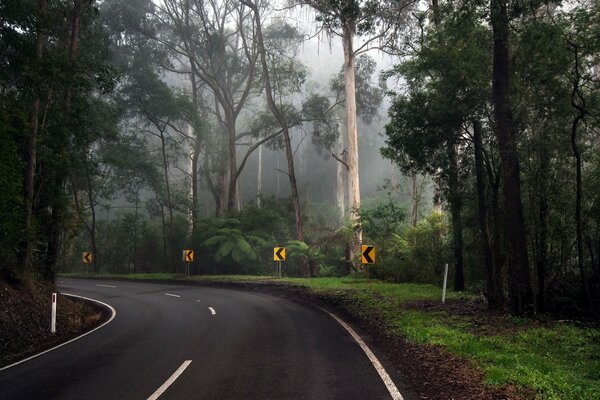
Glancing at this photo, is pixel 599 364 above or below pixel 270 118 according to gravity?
below

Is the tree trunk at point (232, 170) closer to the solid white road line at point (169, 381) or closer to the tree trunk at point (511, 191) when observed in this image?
the tree trunk at point (511, 191)

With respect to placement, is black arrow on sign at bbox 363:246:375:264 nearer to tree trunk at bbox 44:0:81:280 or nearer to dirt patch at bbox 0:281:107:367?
dirt patch at bbox 0:281:107:367

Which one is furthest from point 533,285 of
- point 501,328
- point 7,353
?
point 7,353

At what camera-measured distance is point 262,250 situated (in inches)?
1341

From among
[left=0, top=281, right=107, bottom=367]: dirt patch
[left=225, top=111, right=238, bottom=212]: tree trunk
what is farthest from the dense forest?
[left=225, top=111, right=238, bottom=212]: tree trunk

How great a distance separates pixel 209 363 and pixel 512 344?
17.0ft

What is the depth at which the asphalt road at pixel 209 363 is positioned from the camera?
6391 millimetres

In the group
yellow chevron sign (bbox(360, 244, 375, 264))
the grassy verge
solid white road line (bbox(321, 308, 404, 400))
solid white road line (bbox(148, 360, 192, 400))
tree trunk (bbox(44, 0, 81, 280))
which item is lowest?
solid white road line (bbox(148, 360, 192, 400))

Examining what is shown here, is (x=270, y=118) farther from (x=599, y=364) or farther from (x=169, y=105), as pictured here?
(x=599, y=364)

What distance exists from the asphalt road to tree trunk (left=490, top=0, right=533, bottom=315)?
417cm

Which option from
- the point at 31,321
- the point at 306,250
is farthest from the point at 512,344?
the point at 306,250

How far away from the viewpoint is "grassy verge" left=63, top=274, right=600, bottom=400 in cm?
589

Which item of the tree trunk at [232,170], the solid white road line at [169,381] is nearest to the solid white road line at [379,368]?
the solid white road line at [169,381]

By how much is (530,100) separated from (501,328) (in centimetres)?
548
